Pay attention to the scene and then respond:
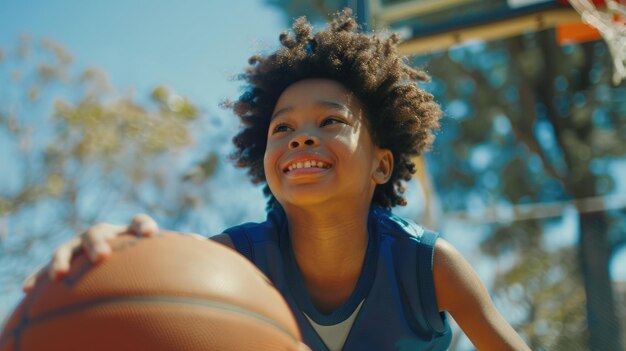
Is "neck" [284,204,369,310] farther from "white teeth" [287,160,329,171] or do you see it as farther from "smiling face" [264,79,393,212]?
"white teeth" [287,160,329,171]

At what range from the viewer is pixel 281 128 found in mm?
2789

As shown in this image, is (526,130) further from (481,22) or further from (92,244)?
(92,244)

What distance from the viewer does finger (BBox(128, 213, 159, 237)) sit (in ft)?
6.11

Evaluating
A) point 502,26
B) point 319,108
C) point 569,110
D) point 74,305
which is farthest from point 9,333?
point 569,110

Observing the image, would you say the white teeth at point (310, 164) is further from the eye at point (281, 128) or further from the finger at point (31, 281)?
the finger at point (31, 281)

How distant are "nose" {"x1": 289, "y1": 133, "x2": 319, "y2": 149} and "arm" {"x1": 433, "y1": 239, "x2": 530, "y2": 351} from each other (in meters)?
0.60

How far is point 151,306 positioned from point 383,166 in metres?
1.54

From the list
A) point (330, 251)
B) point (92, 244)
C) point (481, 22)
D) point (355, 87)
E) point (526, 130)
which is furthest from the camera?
point (526, 130)

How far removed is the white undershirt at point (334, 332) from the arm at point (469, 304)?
14.0 inches

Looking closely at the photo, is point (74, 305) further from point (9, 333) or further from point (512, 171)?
point (512, 171)

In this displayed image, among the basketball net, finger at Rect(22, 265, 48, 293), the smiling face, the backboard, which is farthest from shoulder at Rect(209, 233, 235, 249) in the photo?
the backboard

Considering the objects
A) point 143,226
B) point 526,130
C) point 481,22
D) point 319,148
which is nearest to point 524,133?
point 526,130

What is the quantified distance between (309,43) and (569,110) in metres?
10.3

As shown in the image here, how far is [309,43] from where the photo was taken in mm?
3131
